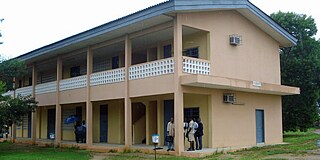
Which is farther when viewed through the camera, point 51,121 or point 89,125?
point 51,121

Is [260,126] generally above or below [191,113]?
below

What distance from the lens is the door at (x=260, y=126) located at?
19509 mm

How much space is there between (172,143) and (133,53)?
25.0 feet

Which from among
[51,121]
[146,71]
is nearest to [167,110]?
[146,71]

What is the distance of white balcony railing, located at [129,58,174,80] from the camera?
15531mm

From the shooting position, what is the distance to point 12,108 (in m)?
18.5

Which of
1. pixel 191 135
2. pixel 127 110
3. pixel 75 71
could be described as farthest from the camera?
pixel 75 71

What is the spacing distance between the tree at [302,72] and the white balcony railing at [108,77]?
14.0m

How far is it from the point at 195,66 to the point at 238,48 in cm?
354

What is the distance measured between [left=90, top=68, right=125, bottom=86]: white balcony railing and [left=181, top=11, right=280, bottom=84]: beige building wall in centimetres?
422

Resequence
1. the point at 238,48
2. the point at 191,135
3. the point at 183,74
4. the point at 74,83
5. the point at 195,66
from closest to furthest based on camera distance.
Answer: the point at 183,74, the point at 191,135, the point at 195,66, the point at 238,48, the point at 74,83

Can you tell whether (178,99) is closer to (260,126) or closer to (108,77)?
(108,77)

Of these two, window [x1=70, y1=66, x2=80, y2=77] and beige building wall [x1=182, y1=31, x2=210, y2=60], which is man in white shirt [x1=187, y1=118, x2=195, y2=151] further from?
window [x1=70, y1=66, x2=80, y2=77]

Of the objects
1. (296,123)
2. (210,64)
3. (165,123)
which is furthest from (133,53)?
(296,123)
